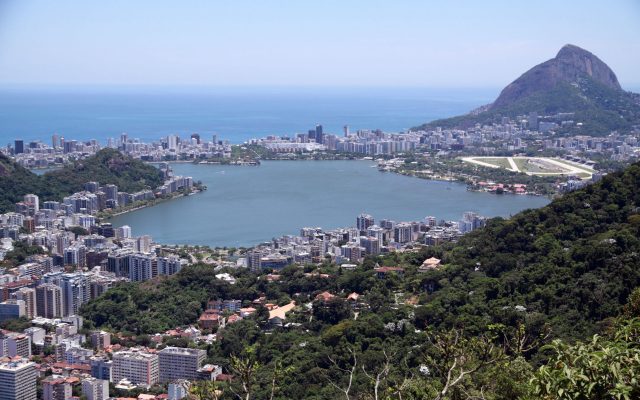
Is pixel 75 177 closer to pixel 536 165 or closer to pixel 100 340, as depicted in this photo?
pixel 100 340

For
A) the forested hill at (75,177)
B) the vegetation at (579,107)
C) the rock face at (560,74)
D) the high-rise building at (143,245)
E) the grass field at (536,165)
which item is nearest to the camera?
the high-rise building at (143,245)

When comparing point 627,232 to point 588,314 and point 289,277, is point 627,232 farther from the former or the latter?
point 289,277

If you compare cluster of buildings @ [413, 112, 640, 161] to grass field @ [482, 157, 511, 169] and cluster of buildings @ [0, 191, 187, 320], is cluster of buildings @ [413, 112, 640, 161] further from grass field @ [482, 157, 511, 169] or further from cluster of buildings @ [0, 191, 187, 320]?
cluster of buildings @ [0, 191, 187, 320]

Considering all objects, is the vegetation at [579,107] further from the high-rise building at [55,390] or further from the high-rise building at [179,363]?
the high-rise building at [55,390]

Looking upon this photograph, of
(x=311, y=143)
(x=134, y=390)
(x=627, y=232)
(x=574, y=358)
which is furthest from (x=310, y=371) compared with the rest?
(x=311, y=143)

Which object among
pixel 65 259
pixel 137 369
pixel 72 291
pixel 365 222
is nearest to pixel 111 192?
pixel 65 259

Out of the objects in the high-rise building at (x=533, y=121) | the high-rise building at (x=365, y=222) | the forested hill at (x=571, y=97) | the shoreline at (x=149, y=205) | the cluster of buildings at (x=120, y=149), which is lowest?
the shoreline at (x=149, y=205)

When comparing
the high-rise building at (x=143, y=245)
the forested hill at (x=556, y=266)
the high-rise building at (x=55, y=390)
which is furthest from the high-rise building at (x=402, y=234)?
the high-rise building at (x=55, y=390)
